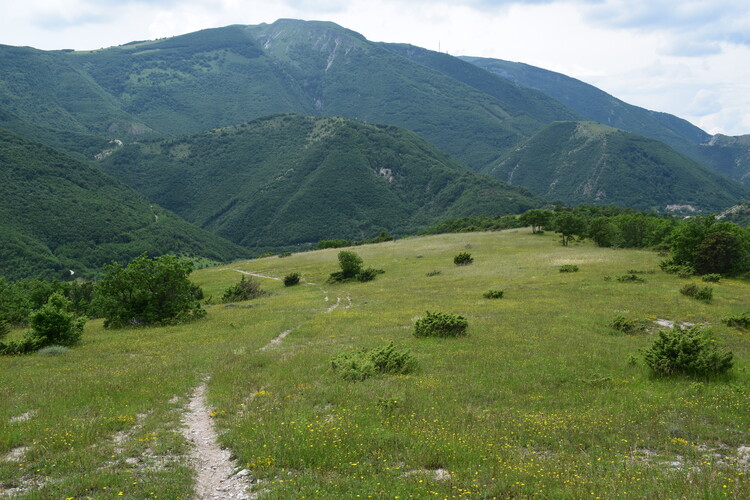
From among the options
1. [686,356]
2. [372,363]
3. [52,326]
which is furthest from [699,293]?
[52,326]

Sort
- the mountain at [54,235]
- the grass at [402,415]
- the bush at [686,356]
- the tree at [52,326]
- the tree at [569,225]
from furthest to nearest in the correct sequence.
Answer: the mountain at [54,235], the tree at [569,225], the tree at [52,326], the bush at [686,356], the grass at [402,415]

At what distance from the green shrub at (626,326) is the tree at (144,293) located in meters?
29.8

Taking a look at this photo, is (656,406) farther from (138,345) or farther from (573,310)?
(138,345)

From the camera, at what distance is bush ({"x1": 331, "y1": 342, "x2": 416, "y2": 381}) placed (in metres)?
15.8

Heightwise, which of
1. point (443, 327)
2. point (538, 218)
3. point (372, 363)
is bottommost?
point (443, 327)

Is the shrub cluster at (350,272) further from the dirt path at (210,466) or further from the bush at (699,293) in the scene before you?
the dirt path at (210,466)

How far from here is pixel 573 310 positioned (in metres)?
28.0

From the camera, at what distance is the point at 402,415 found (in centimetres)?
1152

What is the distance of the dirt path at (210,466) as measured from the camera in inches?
319

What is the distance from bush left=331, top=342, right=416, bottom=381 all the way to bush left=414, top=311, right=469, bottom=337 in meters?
5.68

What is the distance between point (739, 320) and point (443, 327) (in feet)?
51.4

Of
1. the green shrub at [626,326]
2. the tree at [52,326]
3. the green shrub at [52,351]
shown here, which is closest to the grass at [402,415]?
the green shrub at [52,351]

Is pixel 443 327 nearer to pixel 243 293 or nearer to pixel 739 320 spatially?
pixel 739 320

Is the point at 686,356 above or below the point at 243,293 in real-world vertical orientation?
above
